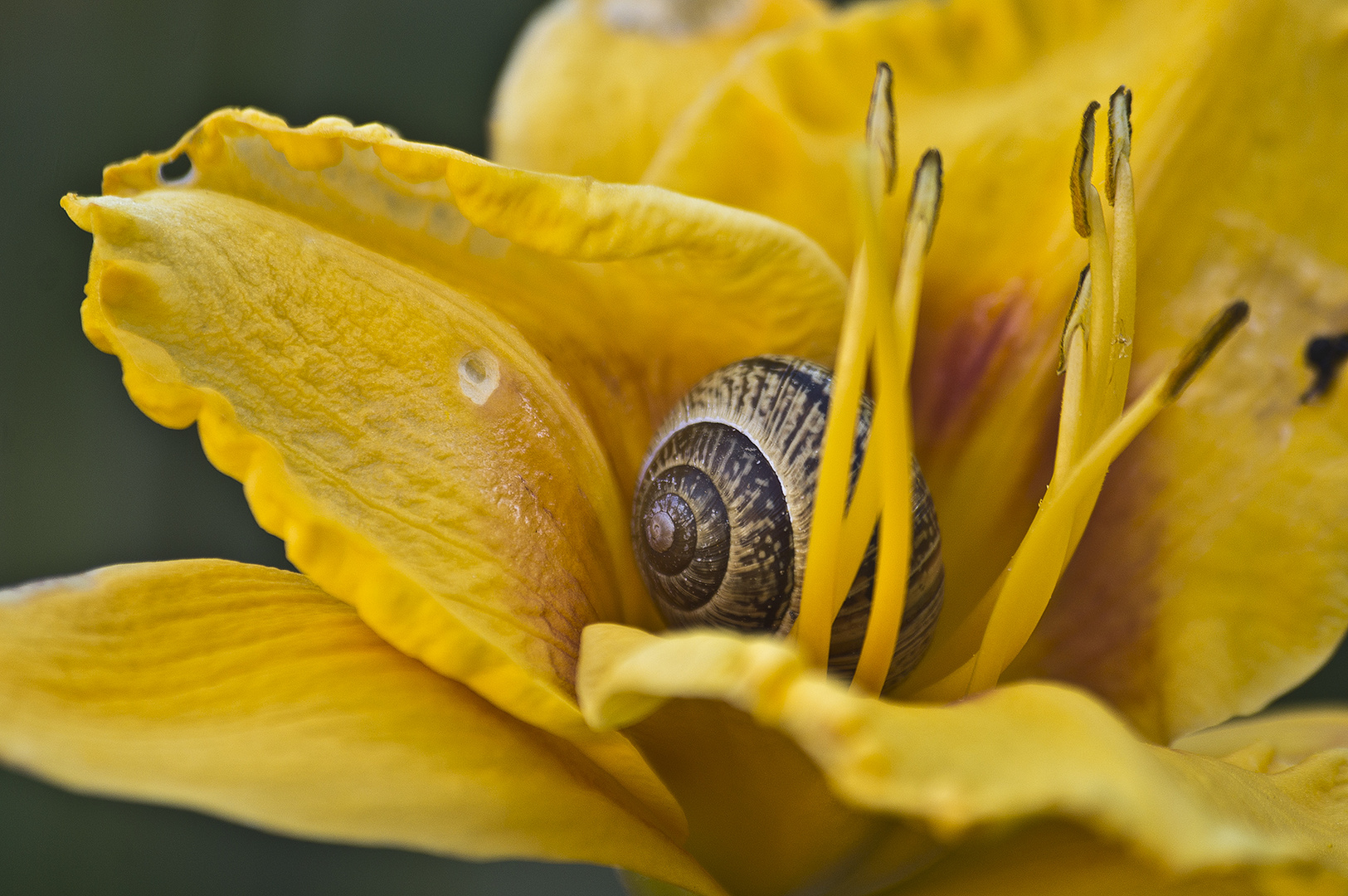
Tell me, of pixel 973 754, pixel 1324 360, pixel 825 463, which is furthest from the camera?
pixel 1324 360

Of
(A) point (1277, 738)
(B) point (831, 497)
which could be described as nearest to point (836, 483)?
(B) point (831, 497)

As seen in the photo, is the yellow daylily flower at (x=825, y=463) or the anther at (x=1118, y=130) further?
the anther at (x=1118, y=130)

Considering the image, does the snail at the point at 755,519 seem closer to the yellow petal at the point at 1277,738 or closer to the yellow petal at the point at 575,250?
the yellow petal at the point at 575,250

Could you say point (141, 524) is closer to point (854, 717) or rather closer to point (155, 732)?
point (155, 732)

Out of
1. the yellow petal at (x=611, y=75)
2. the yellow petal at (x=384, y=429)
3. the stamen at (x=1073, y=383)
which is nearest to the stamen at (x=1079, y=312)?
the stamen at (x=1073, y=383)

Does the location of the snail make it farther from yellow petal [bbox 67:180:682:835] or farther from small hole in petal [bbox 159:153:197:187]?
small hole in petal [bbox 159:153:197:187]

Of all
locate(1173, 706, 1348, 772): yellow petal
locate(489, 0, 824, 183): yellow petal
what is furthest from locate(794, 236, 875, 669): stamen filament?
locate(489, 0, 824, 183): yellow petal

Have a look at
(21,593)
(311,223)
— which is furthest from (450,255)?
(21,593)

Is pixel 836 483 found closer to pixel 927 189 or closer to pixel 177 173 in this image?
pixel 927 189
